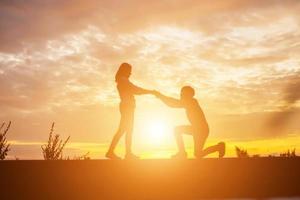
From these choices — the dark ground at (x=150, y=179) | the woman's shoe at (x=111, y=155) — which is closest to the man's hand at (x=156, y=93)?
the woman's shoe at (x=111, y=155)

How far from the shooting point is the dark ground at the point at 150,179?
23.0 ft

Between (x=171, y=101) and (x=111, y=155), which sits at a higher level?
(x=171, y=101)

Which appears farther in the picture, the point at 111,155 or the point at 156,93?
the point at 156,93

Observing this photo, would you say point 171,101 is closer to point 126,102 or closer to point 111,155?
point 126,102

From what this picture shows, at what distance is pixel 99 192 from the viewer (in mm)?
7199

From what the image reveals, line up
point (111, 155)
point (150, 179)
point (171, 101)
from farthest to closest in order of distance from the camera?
point (171, 101)
point (111, 155)
point (150, 179)

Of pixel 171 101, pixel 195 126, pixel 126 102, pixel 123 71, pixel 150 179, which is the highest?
pixel 123 71

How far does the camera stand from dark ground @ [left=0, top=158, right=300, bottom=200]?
7.02 metres

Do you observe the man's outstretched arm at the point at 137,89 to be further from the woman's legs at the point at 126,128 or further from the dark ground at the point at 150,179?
the dark ground at the point at 150,179

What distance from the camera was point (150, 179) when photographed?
24.8 ft

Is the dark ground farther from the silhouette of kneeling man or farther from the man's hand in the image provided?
the man's hand

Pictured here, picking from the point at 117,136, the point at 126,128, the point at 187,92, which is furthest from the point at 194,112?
the point at 117,136

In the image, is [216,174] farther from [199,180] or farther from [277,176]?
[277,176]

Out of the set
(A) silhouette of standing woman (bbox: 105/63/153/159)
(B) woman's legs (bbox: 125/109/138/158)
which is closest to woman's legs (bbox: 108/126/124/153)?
(A) silhouette of standing woman (bbox: 105/63/153/159)
